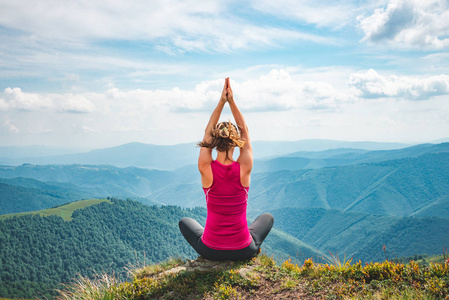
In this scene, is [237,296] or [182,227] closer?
[237,296]

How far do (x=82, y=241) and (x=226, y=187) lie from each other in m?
168

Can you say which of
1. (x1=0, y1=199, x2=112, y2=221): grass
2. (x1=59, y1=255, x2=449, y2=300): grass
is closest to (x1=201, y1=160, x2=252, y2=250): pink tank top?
(x1=59, y1=255, x2=449, y2=300): grass

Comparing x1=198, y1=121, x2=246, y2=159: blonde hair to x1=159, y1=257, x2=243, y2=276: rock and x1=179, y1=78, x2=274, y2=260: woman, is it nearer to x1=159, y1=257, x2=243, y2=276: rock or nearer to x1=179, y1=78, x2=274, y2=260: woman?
x1=179, y1=78, x2=274, y2=260: woman

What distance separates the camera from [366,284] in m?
4.98

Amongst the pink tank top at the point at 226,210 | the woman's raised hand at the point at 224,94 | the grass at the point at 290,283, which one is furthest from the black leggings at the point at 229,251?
the woman's raised hand at the point at 224,94

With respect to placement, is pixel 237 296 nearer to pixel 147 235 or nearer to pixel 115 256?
pixel 115 256

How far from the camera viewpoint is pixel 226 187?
547cm

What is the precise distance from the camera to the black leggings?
6062 millimetres

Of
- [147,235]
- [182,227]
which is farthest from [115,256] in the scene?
[182,227]

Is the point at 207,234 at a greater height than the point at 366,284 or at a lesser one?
greater

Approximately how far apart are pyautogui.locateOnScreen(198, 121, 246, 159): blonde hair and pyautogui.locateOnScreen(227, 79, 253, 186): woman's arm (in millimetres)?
183

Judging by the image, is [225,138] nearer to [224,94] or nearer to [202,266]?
[224,94]

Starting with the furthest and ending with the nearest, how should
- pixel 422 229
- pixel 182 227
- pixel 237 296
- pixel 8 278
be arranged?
pixel 422 229 < pixel 8 278 < pixel 182 227 < pixel 237 296

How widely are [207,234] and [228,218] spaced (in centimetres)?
62
